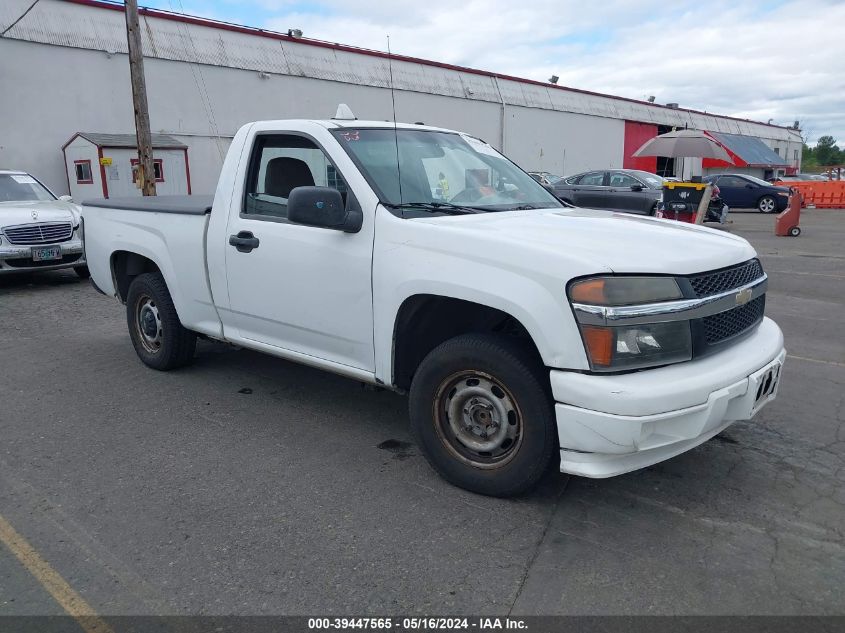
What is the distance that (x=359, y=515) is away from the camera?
134 inches

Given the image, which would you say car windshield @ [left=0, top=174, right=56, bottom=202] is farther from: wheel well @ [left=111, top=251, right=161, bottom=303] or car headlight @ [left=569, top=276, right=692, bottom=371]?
car headlight @ [left=569, top=276, right=692, bottom=371]

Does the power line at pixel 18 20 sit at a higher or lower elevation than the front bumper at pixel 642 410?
higher

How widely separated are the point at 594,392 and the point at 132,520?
2.23m

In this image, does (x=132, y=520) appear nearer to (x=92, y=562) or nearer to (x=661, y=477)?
(x=92, y=562)

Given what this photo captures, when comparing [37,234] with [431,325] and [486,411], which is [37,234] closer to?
[431,325]

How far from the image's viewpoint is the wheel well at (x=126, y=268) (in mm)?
5824

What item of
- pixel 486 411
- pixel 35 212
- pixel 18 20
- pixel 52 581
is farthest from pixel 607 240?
pixel 18 20

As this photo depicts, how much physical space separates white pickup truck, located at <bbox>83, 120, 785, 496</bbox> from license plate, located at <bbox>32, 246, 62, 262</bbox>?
18.1 feet

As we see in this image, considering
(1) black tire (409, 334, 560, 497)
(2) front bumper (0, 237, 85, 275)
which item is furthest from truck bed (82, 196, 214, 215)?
(2) front bumper (0, 237, 85, 275)

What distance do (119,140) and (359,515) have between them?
670 inches

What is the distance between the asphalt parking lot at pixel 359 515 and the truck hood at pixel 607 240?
1.21 m

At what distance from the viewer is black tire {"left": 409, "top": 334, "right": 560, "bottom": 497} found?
128 inches

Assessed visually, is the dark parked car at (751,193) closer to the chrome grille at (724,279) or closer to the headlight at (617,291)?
the chrome grille at (724,279)

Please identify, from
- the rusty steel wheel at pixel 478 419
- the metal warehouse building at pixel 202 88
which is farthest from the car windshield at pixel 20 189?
the rusty steel wheel at pixel 478 419
